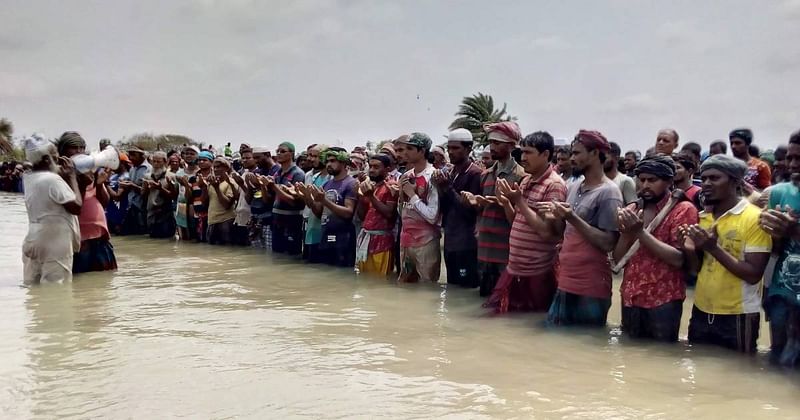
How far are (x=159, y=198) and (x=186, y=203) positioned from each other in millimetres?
990

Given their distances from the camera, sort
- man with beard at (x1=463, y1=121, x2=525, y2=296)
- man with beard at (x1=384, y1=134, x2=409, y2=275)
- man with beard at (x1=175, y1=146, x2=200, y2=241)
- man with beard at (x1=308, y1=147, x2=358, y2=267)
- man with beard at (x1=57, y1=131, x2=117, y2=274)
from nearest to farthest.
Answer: man with beard at (x1=463, y1=121, x2=525, y2=296) → man with beard at (x1=384, y1=134, x2=409, y2=275) → man with beard at (x1=57, y1=131, x2=117, y2=274) → man with beard at (x1=308, y1=147, x2=358, y2=267) → man with beard at (x1=175, y1=146, x2=200, y2=241)

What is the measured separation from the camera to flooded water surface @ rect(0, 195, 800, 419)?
3779 mm

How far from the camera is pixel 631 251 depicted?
4953 mm

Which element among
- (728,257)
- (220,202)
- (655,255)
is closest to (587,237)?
(655,255)

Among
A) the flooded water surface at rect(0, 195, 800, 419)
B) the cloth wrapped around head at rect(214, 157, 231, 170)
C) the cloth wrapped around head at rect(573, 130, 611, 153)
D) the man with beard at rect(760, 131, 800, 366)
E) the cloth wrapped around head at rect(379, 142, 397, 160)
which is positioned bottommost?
the flooded water surface at rect(0, 195, 800, 419)

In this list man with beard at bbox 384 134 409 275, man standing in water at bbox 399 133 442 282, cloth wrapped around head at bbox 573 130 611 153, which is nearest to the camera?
cloth wrapped around head at bbox 573 130 611 153

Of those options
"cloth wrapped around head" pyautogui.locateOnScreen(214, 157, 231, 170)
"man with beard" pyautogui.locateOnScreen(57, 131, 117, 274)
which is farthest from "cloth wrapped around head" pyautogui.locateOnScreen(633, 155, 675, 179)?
"cloth wrapped around head" pyautogui.locateOnScreen(214, 157, 231, 170)

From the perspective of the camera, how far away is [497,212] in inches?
251

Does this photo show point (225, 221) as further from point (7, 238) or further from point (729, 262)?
point (729, 262)

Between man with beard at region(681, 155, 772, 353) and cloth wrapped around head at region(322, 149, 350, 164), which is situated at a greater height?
cloth wrapped around head at region(322, 149, 350, 164)

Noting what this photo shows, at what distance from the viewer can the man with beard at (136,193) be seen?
12.5m

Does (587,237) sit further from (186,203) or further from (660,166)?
(186,203)

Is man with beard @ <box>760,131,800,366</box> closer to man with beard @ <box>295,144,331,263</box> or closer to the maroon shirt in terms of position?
the maroon shirt

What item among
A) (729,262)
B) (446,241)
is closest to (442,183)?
(446,241)
